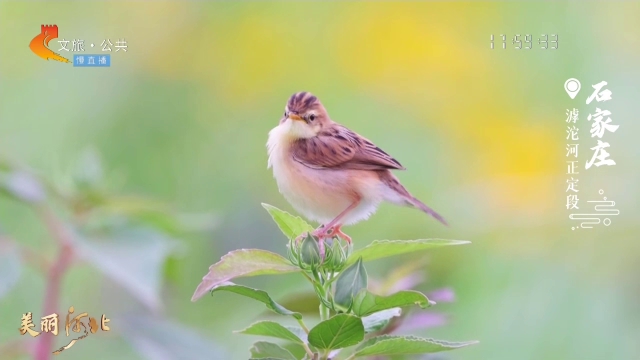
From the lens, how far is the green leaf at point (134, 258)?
1.61 m

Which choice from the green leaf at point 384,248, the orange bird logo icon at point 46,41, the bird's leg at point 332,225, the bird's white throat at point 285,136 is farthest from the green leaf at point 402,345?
the orange bird logo icon at point 46,41

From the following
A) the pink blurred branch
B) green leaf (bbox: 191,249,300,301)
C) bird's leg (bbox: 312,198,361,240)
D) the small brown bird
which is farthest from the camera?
the pink blurred branch

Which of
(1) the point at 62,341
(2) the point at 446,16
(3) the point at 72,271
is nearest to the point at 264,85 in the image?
(2) the point at 446,16

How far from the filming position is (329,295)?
0.86 m

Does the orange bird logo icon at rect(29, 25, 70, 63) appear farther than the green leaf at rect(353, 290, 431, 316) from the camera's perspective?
Yes

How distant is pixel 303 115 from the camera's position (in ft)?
4.82

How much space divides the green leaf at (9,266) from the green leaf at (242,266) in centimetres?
95

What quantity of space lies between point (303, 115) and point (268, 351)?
2.35 ft

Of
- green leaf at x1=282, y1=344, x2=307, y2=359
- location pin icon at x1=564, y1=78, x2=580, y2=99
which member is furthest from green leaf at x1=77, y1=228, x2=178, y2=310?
location pin icon at x1=564, y1=78, x2=580, y2=99

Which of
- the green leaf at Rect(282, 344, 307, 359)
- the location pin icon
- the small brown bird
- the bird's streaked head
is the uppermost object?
the location pin icon

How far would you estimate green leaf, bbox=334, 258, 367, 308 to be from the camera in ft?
2.75

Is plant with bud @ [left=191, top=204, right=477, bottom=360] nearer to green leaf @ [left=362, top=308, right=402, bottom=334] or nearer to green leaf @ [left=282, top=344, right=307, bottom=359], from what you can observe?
green leaf @ [left=362, top=308, right=402, bottom=334]

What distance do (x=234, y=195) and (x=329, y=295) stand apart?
228 centimetres

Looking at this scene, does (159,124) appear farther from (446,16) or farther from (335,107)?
(446,16)
